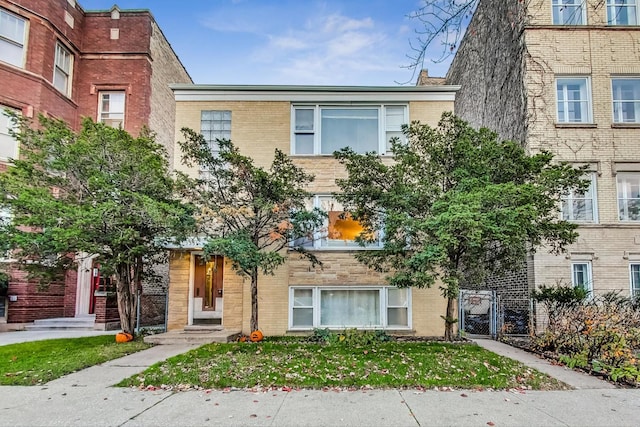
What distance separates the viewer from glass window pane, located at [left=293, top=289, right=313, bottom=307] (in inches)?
492

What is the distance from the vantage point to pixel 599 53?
14164mm

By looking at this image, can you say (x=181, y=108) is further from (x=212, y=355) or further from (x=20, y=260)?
(x=212, y=355)

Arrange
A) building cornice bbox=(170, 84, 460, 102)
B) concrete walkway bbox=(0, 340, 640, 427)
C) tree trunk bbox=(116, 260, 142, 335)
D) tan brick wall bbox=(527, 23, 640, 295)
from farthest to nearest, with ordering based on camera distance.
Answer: tan brick wall bbox=(527, 23, 640, 295) < building cornice bbox=(170, 84, 460, 102) < tree trunk bbox=(116, 260, 142, 335) < concrete walkway bbox=(0, 340, 640, 427)

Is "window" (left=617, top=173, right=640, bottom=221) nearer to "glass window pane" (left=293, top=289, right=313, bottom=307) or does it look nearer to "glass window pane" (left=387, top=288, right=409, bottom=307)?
"glass window pane" (left=387, top=288, right=409, bottom=307)

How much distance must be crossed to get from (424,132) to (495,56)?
8899mm

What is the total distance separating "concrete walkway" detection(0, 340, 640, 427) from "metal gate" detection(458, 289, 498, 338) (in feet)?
18.4

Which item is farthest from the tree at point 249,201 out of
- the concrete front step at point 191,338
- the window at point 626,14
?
the window at point 626,14

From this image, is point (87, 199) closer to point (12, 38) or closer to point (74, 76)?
point (12, 38)

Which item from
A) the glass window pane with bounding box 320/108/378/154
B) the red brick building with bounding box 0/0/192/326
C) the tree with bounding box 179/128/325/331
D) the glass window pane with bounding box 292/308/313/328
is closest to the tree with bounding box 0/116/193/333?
the tree with bounding box 179/128/325/331

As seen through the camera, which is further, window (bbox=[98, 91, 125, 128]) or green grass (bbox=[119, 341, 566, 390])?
window (bbox=[98, 91, 125, 128])

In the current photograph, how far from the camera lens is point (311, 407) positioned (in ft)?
18.8

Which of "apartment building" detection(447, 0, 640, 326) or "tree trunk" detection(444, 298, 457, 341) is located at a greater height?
"apartment building" detection(447, 0, 640, 326)

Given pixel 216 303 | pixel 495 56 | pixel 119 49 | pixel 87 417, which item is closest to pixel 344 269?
pixel 216 303

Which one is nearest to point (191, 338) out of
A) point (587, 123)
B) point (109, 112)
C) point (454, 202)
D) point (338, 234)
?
point (338, 234)
